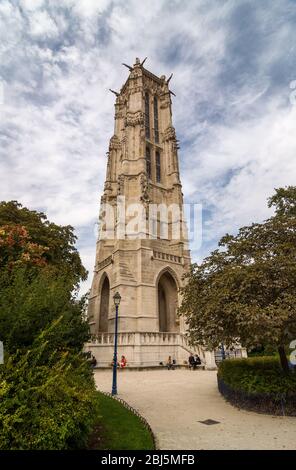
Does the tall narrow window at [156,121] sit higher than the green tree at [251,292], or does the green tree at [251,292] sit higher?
the tall narrow window at [156,121]

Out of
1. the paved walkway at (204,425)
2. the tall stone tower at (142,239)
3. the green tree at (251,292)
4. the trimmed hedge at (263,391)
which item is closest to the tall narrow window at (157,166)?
the tall stone tower at (142,239)

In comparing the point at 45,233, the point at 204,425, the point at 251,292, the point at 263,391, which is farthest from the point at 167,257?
the point at 204,425

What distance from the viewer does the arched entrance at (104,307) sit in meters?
28.8

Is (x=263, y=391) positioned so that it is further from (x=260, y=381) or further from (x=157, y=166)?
(x=157, y=166)

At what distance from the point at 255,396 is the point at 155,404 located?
3210 millimetres

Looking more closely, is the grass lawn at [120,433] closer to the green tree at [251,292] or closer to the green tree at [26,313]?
the green tree at [26,313]

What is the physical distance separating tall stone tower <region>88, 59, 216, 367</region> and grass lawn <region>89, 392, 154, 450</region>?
42.8 feet

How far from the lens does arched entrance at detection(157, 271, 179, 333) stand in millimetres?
27125

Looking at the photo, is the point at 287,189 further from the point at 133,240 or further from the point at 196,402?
the point at 133,240

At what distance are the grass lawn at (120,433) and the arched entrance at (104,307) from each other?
21703 millimetres

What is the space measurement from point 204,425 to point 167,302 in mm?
21441

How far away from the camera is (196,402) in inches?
364

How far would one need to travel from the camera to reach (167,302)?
28.0 meters

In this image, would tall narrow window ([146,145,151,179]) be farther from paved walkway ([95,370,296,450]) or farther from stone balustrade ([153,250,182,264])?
paved walkway ([95,370,296,450])
